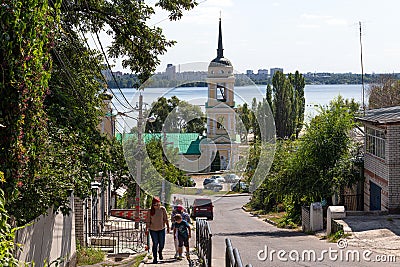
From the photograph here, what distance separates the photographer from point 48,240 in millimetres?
12070

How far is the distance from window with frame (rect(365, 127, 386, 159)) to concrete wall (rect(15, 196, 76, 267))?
Result: 47.7ft

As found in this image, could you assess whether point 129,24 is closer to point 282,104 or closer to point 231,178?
point 231,178

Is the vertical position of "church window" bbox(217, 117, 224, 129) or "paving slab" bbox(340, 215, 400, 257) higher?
"church window" bbox(217, 117, 224, 129)

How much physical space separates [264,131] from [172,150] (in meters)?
6.19

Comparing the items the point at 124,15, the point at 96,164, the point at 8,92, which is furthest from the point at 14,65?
the point at 124,15

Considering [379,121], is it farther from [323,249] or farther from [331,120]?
[323,249]

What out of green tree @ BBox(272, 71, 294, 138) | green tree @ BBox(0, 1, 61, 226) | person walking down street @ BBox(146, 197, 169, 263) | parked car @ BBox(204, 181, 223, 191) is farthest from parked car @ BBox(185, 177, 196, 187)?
green tree @ BBox(272, 71, 294, 138)

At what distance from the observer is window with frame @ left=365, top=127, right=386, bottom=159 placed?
2547 cm

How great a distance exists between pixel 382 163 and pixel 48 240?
54.6 feet

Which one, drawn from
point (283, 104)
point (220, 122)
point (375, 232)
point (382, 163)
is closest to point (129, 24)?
point (220, 122)

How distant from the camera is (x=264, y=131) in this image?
29250 millimetres

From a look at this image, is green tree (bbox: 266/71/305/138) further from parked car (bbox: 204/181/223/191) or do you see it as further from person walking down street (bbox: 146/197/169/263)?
person walking down street (bbox: 146/197/169/263)

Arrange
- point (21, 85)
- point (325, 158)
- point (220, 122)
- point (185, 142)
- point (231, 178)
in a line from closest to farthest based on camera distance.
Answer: point (21, 85) → point (220, 122) → point (185, 142) → point (231, 178) → point (325, 158)

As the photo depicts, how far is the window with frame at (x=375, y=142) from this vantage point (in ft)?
83.6
